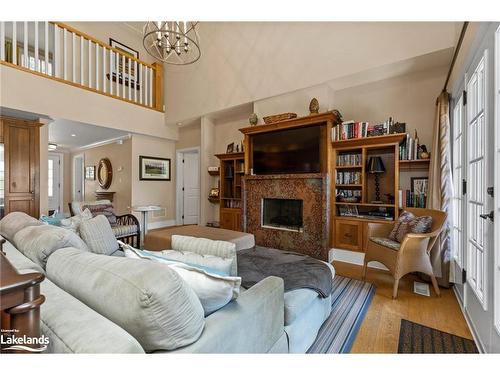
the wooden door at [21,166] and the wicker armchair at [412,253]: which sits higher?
the wooden door at [21,166]

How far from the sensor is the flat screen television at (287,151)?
137 inches

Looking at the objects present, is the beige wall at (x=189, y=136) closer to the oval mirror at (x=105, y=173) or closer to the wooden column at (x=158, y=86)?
the wooden column at (x=158, y=86)

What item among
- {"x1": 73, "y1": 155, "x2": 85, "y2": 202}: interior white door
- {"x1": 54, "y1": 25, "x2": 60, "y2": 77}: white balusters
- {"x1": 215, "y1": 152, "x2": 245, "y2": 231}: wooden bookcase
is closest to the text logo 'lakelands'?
{"x1": 215, "y1": 152, "x2": 245, "y2": 231}: wooden bookcase

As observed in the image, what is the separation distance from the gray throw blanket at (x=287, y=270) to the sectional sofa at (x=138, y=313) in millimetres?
435

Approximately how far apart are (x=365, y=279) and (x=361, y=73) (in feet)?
8.68

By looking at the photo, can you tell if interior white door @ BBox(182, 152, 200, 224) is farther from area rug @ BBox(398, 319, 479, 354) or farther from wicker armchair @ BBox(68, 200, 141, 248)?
area rug @ BBox(398, 319, 479, 354)

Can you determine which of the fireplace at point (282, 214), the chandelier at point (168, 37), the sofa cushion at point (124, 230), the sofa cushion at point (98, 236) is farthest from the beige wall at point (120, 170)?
the sofa cushion at point (98, 236)

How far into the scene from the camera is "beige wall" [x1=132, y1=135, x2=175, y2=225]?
5445 mm

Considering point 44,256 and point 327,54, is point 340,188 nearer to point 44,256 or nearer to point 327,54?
point 327,54

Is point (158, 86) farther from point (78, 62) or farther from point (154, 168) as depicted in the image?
point (154, 168)

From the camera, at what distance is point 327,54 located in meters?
3.43

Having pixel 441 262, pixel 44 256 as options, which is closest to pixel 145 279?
pixel 44 256

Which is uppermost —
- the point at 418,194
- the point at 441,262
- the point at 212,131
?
the point at 212,131

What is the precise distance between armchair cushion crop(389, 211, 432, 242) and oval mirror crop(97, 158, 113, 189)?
20.4ft
